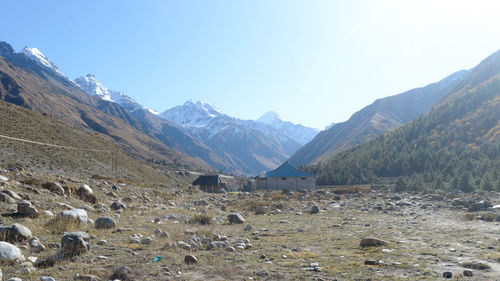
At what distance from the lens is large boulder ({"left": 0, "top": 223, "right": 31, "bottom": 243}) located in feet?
22.1

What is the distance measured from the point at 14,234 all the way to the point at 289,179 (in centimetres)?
5545

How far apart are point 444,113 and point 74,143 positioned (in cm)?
10930

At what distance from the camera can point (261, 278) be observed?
5957 millimetres

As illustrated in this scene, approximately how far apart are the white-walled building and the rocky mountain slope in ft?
52.8

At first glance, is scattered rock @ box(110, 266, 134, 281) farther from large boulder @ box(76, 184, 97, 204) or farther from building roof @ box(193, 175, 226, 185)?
building roof @ box(193, 175, 226, 185)

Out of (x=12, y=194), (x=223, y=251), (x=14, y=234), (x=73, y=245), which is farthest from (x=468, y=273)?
(x=12, y=194)

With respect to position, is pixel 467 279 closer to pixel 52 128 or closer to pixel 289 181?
pixel 289 181

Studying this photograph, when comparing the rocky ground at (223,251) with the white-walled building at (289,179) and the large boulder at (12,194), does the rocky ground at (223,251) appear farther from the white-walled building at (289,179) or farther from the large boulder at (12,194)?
the white-walled building at (289,179)

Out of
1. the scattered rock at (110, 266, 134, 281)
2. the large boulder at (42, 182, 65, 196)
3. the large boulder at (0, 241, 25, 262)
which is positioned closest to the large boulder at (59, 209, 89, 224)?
the large boulder at (0, 241, 25, 262)

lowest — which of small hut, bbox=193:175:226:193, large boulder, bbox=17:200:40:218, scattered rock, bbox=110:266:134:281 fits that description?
small hut, bbox=193:175:226:193

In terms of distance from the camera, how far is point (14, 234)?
690cm

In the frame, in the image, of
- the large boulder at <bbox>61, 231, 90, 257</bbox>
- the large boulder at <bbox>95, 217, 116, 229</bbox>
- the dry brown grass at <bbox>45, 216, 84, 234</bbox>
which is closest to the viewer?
the large boulder at <bbox>61, 231, 90, 257</bbox>

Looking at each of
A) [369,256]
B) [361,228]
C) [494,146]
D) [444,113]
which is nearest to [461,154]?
[494,146]

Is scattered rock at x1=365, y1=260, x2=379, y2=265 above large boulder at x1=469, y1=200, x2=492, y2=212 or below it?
above
